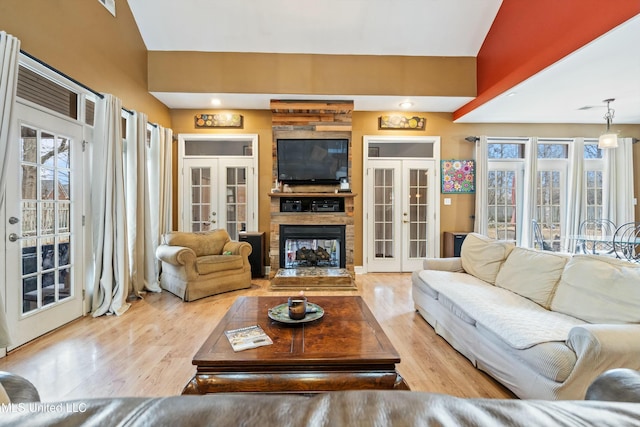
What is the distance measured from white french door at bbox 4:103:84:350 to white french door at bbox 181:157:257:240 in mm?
2091

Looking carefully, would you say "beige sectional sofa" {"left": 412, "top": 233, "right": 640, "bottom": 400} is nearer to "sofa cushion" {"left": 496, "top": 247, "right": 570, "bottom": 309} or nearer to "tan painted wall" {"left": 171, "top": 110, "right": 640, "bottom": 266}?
"sofa cushion" {"left": 496, "top": 247, "right": 570, "bottom": 309}

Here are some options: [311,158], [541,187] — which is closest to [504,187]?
[541,187]

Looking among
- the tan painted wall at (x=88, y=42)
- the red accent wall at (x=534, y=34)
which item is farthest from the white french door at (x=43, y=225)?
the red accent wall at (x=534, y=34)

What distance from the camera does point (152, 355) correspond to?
7.75 ft

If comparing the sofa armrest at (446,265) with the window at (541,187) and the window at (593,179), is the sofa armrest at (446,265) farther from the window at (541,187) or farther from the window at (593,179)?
the window at (593,179)

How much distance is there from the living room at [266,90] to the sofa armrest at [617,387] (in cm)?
138

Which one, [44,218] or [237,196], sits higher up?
[237,196]

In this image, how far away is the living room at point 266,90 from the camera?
249 cm

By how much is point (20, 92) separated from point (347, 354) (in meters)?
3.30

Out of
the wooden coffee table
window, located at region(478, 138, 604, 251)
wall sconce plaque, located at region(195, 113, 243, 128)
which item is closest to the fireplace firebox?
wall sconce plaque, located at region(195, 113, 243, 128)

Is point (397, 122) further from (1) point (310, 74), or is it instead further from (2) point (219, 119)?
(2) point (219, 119)

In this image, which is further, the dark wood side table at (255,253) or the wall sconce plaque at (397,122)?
the wall sconce plaque at (397,122)

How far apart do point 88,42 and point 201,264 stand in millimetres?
2726

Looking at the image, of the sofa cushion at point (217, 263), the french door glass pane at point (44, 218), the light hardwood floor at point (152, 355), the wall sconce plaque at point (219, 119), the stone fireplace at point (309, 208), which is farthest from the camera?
the wall sconce plaque at point (219, 119)
